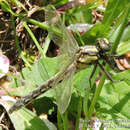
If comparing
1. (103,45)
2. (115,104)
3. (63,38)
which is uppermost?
(63,38)

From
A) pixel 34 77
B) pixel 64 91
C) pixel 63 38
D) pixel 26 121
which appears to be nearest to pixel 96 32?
pixel 63 38

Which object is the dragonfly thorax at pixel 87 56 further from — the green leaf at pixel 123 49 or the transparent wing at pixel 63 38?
the green leaf at pixel 123 49

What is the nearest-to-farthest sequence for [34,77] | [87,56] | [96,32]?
1. [87,56]
2. [34,77]
3. [96,32]

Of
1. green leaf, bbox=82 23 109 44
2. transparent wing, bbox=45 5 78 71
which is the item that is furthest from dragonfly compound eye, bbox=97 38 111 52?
green leaf, bbox=82 23 109 44

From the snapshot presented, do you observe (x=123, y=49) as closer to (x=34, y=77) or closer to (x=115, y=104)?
(x=115, y=104)

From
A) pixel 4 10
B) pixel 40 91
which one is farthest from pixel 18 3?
pixel 40 91

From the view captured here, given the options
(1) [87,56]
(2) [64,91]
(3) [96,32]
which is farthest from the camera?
(3) [96,32]

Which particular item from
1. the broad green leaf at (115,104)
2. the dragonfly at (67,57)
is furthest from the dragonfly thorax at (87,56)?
the broad green leaf at (115,104)
